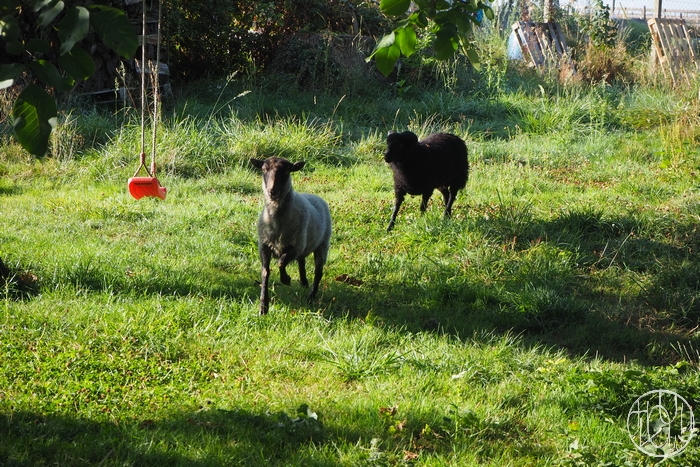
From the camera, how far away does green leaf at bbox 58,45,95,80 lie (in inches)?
94.0

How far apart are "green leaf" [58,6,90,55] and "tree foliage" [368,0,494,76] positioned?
5.19 ft

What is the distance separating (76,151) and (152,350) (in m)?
6.10

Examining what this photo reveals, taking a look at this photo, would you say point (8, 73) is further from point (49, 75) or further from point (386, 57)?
point (386, 57)

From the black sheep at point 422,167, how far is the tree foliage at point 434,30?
4.04 metres

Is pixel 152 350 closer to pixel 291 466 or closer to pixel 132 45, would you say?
pixel 291 466

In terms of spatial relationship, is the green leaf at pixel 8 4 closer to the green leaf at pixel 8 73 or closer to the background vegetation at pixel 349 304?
the green leaf at pixel 8 73

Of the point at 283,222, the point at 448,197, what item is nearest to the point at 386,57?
the point at 283,222

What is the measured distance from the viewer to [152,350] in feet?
14.4

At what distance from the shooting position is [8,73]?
2295 mm

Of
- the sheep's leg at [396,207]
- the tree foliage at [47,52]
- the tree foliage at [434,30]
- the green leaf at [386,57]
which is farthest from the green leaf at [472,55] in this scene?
the sheep's leg at [396,207]

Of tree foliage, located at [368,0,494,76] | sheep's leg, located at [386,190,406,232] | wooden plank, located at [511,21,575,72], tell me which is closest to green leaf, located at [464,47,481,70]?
tree foliage, located at [368,0,494,76]

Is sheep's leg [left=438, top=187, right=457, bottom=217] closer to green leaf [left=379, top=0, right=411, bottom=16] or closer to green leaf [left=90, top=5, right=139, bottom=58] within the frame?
green leaf [left=379, top=0, right=411, bottom=16]

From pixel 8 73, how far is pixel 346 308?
142 inches

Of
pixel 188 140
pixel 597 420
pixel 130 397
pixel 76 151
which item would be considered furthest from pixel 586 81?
pixel 130 397
